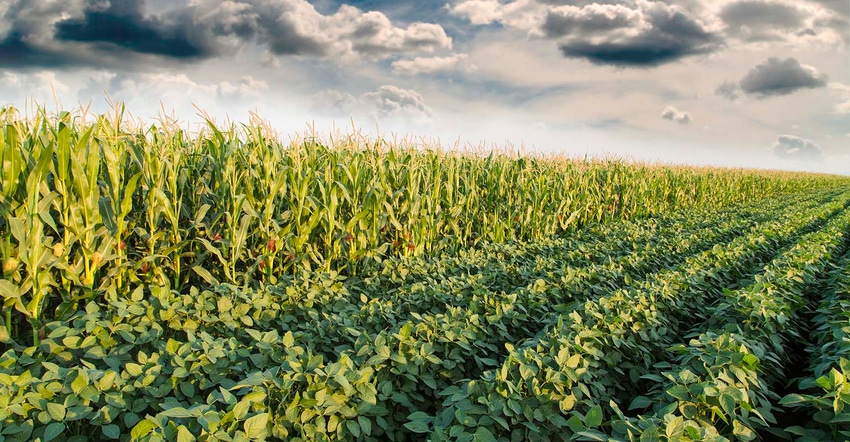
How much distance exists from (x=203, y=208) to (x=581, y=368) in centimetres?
397

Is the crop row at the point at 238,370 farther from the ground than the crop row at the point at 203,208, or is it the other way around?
the crop row at the point at 203,208

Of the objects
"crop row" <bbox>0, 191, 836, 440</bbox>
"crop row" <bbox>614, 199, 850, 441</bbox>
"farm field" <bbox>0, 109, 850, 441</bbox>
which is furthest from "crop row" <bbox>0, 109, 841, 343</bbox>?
"crop row" <bbox>614, 199, 850, 441</bbox>

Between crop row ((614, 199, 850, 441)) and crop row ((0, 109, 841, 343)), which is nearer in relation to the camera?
crop row ((614, 199, 850, 441))

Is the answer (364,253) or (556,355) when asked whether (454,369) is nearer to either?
(556,355)

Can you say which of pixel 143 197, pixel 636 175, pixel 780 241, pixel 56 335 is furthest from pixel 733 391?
pixel 636 175

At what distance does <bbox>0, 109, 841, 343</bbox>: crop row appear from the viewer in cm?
416

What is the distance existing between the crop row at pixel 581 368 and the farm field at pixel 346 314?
0.8 inches

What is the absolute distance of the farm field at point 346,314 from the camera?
2574 millimetres

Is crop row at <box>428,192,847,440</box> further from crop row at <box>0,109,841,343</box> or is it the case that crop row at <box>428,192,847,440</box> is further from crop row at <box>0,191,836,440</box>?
crop row at <box>0,109,841,343</box>

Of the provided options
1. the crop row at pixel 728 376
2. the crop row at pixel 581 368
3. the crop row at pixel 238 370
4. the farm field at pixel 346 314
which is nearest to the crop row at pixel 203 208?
the farm field at pixel 346 314

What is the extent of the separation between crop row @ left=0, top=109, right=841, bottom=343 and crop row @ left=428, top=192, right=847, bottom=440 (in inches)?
118

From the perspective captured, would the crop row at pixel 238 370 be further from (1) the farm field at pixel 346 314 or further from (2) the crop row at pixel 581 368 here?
(2) the crop row at pixel 581 368

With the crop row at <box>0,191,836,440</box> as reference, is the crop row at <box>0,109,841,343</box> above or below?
above

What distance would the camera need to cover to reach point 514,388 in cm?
260
